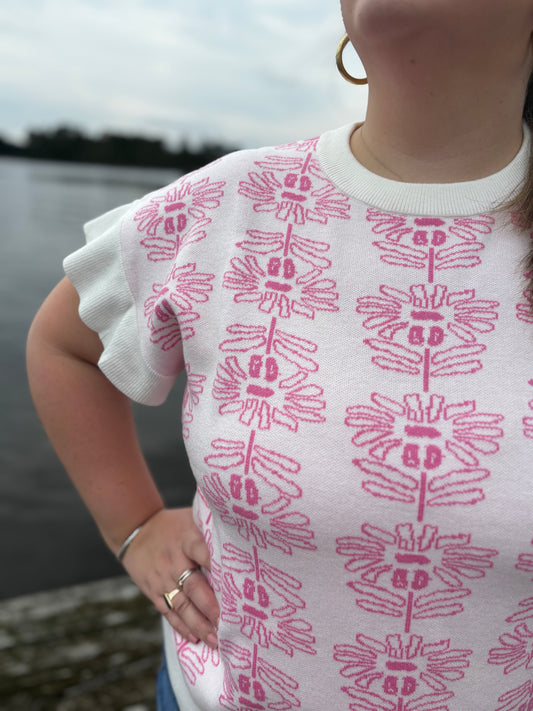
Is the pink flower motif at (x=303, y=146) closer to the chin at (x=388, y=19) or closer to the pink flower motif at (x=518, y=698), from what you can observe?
the chin at (x=388, y=19)

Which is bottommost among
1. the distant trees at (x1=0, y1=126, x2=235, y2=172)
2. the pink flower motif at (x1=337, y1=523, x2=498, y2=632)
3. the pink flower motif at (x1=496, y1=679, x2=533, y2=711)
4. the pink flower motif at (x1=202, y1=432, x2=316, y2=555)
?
the pink flower motif at (x1=496, y1=679, x2=533, y2=711)

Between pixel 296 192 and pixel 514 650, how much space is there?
1.81 feet

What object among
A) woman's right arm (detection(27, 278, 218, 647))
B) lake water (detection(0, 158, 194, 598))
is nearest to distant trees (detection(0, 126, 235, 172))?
lake water (detection(0, 158, 194, 598))

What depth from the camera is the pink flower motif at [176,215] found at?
72 centimetres

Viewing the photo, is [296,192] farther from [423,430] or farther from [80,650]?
[80,650]

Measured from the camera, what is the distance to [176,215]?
2.38ft

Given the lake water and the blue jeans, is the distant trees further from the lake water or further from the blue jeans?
the blue jeans

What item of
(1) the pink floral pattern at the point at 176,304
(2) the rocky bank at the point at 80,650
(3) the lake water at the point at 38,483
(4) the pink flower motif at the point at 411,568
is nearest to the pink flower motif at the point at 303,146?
(1) the pink floral pattern at the point at 176,304

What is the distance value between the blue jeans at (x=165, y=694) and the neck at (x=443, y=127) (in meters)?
0.77

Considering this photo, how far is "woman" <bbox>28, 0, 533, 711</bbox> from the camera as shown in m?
0.58

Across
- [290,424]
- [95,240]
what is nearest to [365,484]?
[290,424]

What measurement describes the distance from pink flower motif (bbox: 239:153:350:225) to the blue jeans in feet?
2.24

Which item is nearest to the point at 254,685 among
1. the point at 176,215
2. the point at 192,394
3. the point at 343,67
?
the point at 192,394

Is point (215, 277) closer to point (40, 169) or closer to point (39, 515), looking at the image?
point (39, 515)
